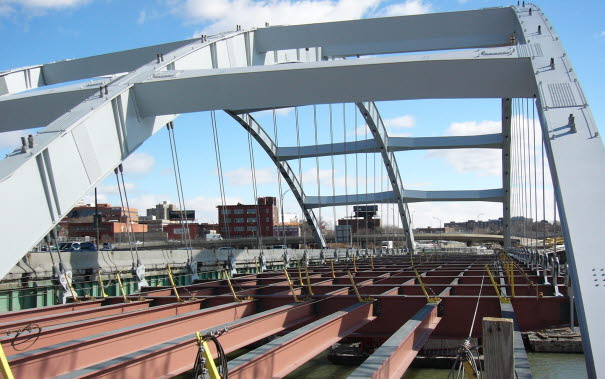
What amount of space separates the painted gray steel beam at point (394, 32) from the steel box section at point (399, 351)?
1058 cm

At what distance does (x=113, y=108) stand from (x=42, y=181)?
7.80 feet

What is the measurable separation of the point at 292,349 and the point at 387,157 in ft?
125

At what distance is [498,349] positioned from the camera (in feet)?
12.8

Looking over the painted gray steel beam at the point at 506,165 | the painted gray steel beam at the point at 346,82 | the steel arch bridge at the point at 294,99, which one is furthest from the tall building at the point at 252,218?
the painted gray steel beam at the point at 346,82

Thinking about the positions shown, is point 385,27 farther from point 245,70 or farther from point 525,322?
point 525,322

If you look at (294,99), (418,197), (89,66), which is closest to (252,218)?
(418,197)

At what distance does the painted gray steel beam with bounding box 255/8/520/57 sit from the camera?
16625 mm

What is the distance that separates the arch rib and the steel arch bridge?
860 inches

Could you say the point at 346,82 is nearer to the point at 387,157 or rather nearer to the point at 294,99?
the point at 294,99

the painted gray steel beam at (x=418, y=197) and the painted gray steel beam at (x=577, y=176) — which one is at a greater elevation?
the painted gray steel beam at (x=418, y=197)

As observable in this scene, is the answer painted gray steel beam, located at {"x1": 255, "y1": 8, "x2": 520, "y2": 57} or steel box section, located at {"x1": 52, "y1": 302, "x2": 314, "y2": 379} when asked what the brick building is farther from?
steel box section, located at {"x1": 52, "y1": 302, "x2": 314, "y2": 379}

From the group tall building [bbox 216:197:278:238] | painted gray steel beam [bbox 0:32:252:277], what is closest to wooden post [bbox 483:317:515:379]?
painted gray steel beam [bbox 0:32:252:277]

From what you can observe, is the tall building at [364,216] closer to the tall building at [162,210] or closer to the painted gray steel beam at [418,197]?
the painted gray steel beam at [418,197]

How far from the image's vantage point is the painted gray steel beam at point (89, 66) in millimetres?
17172
